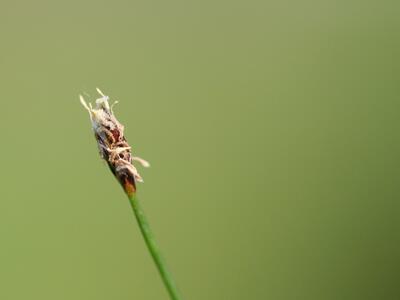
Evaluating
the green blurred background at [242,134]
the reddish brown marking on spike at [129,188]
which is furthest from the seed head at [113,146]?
the green blurred background at [242,134]

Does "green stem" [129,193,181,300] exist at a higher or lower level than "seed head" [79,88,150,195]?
lower

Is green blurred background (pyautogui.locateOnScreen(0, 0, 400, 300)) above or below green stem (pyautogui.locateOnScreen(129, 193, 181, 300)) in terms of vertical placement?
above

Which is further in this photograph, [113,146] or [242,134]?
[242,134]

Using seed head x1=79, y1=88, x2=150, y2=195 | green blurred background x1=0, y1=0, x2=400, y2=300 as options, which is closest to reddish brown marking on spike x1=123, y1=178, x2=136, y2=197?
seed head x1=79, y1=88, x2=150, y2=195

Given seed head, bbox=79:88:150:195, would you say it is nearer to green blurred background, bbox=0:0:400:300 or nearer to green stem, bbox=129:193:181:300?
green stem, bbox=129:193:181:300

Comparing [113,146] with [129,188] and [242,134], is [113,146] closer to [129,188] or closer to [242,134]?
[129,188]

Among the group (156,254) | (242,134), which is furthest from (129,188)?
(242,134)

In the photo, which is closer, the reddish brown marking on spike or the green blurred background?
the reddish brown marking on spike

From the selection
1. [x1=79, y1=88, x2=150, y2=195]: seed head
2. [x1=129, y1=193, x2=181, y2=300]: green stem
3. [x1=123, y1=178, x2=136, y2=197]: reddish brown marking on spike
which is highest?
[x1=79, y1=88, x2=150, y2=195]: seed head

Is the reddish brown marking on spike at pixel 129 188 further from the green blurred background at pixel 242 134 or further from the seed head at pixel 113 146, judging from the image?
the green blurred background at pixel 242 134

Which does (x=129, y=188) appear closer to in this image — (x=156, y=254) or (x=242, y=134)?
(x=156, y=254)
